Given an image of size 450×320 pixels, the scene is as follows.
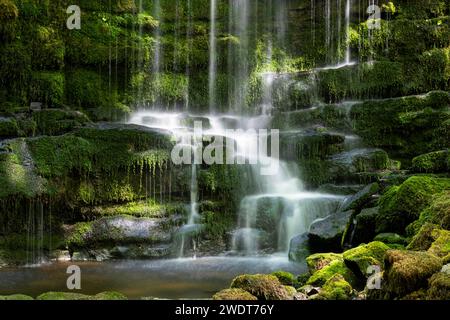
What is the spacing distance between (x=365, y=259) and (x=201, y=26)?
44.3 ft

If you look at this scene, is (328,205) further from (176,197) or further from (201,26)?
(201,26)

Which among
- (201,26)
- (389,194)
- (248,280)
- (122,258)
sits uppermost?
(201,26)

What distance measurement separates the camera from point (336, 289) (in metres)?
5.94

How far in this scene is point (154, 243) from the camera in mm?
11414

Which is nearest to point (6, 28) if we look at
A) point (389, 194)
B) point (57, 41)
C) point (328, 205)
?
point (57, 41)

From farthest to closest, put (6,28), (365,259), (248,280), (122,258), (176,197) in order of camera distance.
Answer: (6,28)
(176,197)
(122,258)
(365,259)
(248,280)

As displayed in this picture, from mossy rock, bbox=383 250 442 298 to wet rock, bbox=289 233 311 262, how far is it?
4.34 meters

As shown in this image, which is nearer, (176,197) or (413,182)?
(413,182)

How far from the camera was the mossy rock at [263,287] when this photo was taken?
5.89 meters

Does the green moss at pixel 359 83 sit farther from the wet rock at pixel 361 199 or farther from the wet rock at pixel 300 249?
the wet rock at pixel 300 249

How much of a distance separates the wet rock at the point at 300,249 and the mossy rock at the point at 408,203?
155 cm

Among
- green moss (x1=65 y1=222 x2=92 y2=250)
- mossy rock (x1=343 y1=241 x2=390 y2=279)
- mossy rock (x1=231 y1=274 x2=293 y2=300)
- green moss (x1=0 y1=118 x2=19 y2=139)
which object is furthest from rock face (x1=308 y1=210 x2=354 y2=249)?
green moss (x1=0 y1=118 x2=19 y2=139)

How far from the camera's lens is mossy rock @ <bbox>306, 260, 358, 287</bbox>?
6592 mm

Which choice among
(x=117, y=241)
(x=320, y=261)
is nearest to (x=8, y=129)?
(x=117, y=241)
